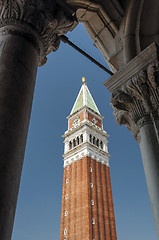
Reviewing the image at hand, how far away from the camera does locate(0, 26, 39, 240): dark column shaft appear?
1.51 m

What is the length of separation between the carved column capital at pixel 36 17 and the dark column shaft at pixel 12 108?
13cm

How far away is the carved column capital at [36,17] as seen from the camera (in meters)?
2.37

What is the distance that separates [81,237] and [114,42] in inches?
1115

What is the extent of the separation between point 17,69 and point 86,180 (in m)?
31.4

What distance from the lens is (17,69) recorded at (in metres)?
2.03

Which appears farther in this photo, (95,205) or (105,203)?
(105,203)

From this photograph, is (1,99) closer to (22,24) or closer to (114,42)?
(22,24)

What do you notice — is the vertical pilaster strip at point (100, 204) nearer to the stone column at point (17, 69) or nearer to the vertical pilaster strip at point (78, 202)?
the vertical pilaster strip at point (78, 202)

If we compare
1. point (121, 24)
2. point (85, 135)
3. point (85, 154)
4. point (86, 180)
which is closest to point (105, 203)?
point (86, 180)

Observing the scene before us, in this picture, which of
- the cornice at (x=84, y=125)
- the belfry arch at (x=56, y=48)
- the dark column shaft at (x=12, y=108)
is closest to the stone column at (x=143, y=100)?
the belfry arch at (x=56, y=48)

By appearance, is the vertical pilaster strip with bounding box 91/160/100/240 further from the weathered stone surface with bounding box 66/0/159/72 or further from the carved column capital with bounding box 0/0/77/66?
the carved column capital with bounding box 0/0/77/66

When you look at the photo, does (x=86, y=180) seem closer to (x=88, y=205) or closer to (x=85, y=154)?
(x=88, y=205)

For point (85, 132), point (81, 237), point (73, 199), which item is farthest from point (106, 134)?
point (81, 237)

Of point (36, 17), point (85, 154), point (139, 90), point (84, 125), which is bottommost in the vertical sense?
point (139, 90)
